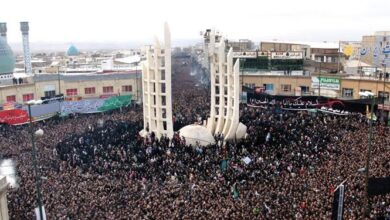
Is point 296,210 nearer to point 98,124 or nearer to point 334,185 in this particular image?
point 334,185

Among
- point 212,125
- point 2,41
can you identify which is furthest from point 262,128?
point 2,41

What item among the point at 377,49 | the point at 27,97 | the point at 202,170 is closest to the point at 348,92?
the point at 377,49

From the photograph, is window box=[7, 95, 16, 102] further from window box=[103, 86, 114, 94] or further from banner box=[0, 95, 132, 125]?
window box=[103, 86, 114, 94]

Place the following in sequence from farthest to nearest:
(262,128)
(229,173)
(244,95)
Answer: (244,95) < (262,128) < (229,173)

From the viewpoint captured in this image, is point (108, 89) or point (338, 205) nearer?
point (338, 205)

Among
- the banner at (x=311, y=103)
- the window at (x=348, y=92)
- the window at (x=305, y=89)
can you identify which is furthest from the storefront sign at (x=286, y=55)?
the banner at (x=311, y=103)

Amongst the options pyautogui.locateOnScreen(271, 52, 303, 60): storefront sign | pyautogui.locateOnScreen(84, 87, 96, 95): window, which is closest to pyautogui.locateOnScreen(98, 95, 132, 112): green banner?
pyautogui.locateOnScreen(84, 87, 96, 95): window

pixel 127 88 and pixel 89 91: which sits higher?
pixel 127 88

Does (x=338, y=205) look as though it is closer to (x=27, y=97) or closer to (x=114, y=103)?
(x=114, y=103)
